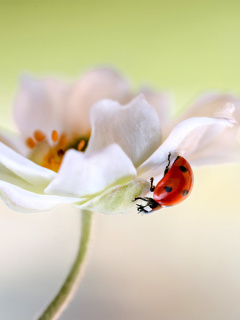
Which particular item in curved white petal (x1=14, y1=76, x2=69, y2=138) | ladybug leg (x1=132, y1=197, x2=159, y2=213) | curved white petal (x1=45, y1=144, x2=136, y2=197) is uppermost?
curved white petal (x1=14, y1=76, x2=69, y2=138)

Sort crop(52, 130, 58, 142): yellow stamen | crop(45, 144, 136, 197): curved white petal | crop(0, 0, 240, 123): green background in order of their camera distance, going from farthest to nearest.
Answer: crop(0, 0, 240, 123): green background → crop(52, 130, 58, 142): yellow stamen → crop(45, 144, 136, 197): curved white petal

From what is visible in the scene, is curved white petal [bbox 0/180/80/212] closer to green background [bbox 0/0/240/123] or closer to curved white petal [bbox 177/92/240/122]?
curved white petal [bbox 177/92/240/122]

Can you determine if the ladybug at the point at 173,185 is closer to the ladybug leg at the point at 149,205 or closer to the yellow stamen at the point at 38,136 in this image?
the ladybug leg at the point at 149,205

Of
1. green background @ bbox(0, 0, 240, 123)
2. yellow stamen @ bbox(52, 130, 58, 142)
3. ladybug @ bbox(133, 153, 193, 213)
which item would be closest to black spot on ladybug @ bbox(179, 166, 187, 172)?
ladybug @ bbox(133, 153, 193, 213)

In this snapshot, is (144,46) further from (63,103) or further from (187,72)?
(63,103)

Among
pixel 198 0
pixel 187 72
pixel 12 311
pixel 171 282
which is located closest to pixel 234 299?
pixel 171 282

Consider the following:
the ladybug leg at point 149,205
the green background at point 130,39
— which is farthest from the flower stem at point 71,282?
the green background at point 130,39

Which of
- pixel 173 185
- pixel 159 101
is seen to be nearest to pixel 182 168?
pixel 173 185

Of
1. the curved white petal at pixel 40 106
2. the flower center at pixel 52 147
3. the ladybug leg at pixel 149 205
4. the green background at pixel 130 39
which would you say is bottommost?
the ladybug leg at pixel 149 205
